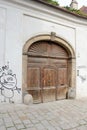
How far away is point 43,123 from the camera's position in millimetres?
4801

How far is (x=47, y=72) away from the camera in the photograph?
7.71 metres

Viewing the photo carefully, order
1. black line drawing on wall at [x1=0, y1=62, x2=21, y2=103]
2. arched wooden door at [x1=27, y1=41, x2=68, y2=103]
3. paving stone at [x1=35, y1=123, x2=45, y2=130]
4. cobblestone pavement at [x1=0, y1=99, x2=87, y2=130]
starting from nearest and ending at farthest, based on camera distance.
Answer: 1. paving stone at [x1=35, y1=123, x2=45, y2=130]
2. cobblestone pavement at [x1=0, y1=99, x2=87, y2=130]
3. black line drawing on wall at [x1=0, y1=62, x2=21, y2=103]
4. arched wooden door at [x1=27, y1=41, x2=68, y2=103]

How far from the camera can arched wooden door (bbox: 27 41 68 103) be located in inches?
286

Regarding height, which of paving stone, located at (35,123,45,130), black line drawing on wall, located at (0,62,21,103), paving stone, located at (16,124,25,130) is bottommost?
paving stone, located at (35,123,45,130)

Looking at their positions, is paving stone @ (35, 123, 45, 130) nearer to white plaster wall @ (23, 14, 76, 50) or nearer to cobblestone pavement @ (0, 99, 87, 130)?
cobblestone pavement @ (0, 99, 87, 130)

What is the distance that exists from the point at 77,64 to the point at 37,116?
4.10m

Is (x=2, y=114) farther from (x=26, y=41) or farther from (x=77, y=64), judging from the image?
(x=77, y=64)

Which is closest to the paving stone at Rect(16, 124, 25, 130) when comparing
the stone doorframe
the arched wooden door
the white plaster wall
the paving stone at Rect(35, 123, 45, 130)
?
the paving stone at Rect(35, 123, 45, 130)

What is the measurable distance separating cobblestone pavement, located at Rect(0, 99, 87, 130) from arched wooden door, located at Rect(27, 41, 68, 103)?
3.85 feet

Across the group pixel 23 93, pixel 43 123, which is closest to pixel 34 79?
pixel 23 93

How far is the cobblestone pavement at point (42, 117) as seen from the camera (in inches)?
180

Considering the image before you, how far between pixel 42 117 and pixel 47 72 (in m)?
2.76

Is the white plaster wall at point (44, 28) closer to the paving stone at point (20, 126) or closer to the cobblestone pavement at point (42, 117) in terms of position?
the cobblestone pavement at point (42, 117)

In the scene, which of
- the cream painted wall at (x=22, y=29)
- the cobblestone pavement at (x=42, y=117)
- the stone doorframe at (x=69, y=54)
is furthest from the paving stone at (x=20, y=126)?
the stone doorframe at (x=69, y=54)
